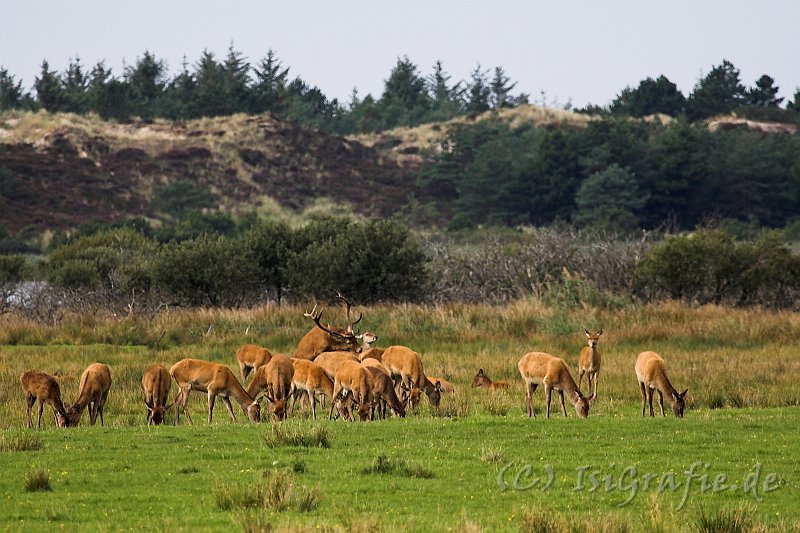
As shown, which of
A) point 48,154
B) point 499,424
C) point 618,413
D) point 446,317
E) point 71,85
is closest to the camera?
point 499,424

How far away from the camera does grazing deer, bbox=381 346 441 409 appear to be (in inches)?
763

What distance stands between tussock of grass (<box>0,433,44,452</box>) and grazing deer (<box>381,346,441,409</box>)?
6635mm

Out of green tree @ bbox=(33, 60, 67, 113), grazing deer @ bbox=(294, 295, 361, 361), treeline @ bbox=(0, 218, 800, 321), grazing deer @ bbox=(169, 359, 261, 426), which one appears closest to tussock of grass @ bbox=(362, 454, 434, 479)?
grazing deer @ bbox=(169, 359, 261, 426)

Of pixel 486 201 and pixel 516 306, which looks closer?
pixel 516 306

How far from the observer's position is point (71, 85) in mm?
125625

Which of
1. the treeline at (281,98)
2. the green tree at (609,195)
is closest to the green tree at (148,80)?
the treeline at (281,98)

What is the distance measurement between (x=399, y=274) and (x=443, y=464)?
91.0 ft

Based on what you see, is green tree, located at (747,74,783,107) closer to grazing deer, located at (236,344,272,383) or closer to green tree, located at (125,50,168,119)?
green tree, located at (125,50,168,119)

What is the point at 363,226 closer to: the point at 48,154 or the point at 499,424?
the point at 499,424

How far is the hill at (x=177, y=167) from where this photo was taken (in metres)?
86.8

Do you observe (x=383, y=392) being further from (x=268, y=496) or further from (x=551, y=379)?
(x=268, y=496)

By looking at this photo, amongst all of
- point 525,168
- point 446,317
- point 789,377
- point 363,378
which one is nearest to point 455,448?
point 363,378

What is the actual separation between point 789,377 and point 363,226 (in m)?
22.8

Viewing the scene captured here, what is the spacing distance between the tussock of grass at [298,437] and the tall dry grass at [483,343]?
5.32m
